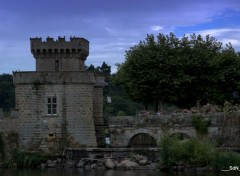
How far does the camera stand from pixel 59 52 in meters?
47.0

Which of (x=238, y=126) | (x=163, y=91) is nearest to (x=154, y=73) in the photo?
(x=163, y=91)

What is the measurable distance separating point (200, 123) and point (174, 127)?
180cm

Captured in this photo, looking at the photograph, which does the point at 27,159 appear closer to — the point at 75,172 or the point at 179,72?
the point at 75,172

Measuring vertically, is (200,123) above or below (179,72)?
below

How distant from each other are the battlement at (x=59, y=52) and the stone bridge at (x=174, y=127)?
639 centimetres

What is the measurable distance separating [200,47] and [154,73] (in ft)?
15.8

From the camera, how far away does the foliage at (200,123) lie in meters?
41.6

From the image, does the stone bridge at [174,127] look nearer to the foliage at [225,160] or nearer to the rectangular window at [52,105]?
the rectangular window at [52,105]

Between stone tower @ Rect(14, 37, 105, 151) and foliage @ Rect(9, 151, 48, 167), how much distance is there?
0.62m

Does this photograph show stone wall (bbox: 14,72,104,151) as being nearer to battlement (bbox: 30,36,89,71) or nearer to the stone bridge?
the stone bridge

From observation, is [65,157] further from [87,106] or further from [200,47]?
[200,47]

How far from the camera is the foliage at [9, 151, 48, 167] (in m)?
41.5

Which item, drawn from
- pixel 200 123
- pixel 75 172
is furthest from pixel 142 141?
pixel 75 172

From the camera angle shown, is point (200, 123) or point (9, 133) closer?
point (200, 123)
